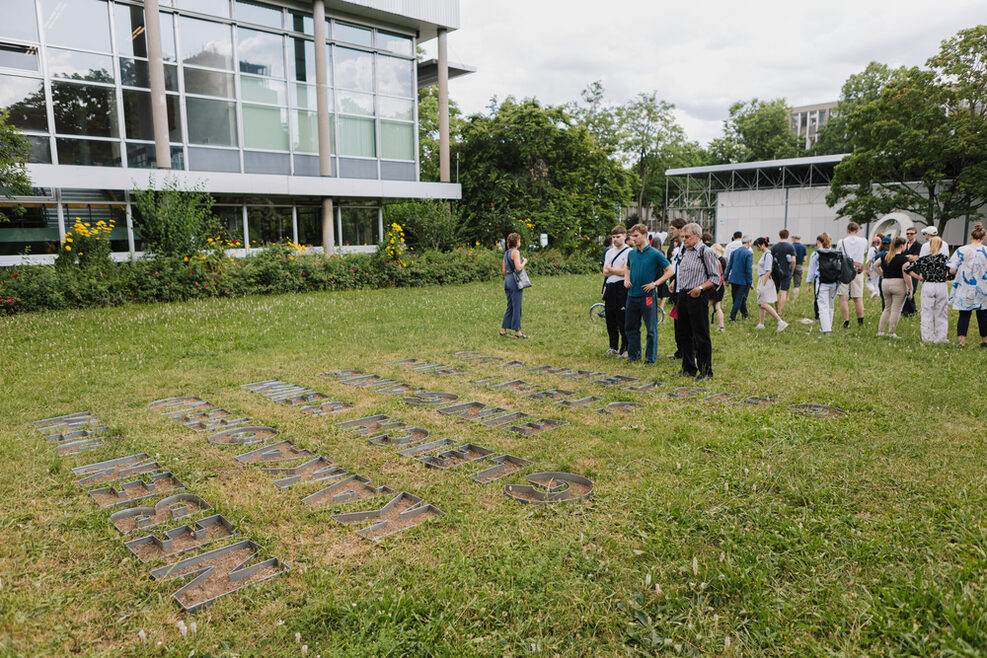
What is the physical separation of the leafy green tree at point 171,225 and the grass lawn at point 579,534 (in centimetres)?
1008

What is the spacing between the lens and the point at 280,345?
1059cm

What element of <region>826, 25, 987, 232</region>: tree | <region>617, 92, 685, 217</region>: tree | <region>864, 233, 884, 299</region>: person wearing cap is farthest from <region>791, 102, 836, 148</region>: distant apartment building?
<region>864, 233, 884, 299</region>: person wearing cap

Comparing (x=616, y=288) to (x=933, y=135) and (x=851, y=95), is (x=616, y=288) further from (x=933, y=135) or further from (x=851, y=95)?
(x=851, y=95)

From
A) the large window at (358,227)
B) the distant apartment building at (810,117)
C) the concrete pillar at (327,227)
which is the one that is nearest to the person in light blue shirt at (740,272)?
the concrete pillar at (327,227)

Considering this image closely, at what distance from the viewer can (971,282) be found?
9672 mm

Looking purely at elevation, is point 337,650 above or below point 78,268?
below

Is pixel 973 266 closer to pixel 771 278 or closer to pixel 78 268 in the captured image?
pixel 771 278

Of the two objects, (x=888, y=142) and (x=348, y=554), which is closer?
(x=348, y=554)

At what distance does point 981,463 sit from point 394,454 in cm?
480

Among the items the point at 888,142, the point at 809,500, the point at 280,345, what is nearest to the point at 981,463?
the point at 809,500

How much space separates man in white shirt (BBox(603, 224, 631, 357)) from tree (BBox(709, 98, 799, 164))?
69.6m

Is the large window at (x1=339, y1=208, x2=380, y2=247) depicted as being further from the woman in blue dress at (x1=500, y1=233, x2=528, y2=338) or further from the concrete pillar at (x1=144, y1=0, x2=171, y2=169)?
the woman in blue dress at (x1=500, y1=233, x2=528, y2=338)

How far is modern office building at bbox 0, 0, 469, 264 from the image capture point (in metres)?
18.3

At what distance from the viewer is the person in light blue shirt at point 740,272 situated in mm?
12477
